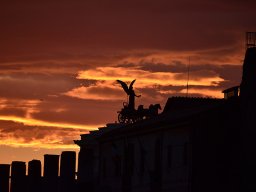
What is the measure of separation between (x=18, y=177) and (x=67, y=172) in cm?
227

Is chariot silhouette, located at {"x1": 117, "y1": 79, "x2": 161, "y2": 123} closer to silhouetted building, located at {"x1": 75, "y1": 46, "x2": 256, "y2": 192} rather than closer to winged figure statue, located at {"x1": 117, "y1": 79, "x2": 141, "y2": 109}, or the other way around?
winged figure statue, located at {"x1": 117, "y1": 79, "x2": 141, "y2": 109}

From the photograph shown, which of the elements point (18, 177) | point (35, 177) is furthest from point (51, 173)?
point (18, 177)

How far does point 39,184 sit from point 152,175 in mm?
15846

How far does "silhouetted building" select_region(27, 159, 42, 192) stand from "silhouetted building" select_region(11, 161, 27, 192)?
0.77 feet

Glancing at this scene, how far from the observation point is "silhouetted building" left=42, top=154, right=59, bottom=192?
104ft

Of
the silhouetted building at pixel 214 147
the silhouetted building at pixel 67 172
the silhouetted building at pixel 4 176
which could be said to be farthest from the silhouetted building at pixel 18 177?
the silhouetted building at pixel 214 147

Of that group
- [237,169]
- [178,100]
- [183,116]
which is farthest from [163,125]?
[178,100]

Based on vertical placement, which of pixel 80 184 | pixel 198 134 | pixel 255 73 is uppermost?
pixel 255 73

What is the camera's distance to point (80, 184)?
31547mm

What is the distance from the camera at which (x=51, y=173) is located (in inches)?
1252

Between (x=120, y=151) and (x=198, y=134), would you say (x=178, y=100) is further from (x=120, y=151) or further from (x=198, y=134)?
(x=198, y=134)

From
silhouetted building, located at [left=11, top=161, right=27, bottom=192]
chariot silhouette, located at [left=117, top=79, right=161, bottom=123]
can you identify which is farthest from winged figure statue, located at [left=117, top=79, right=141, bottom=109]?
silhouetted building, located at [left=11, top=161, right=27, bottom=192]

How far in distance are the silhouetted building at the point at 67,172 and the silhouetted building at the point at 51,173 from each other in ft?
0.95

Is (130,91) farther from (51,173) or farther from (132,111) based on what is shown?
(51,173)
